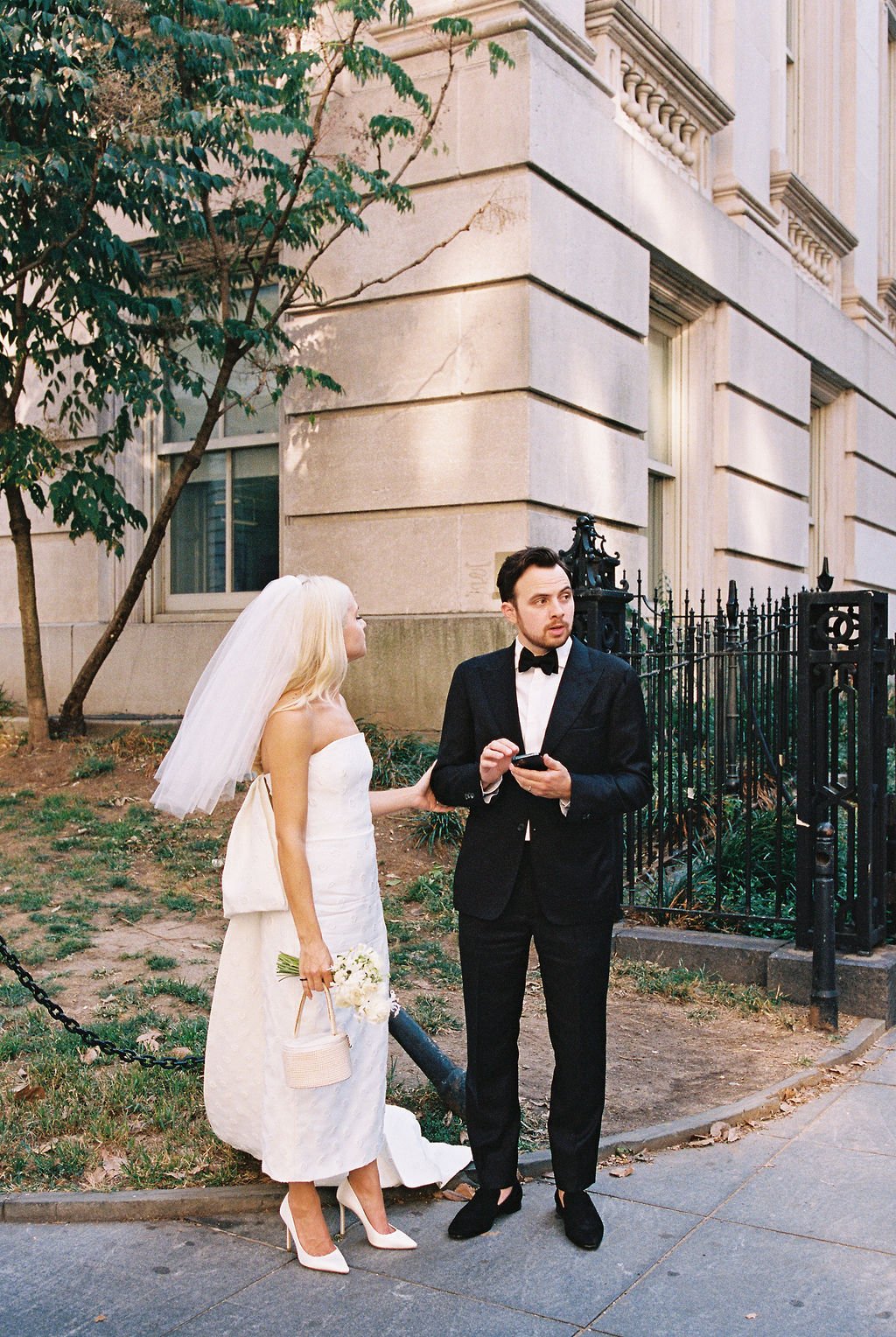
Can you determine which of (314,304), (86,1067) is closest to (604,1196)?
(86,1067)

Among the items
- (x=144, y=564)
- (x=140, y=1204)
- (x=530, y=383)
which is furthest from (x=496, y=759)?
(x=144, y=564)

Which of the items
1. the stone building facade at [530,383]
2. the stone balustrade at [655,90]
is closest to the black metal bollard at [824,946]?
the stone building facade at [530,383]

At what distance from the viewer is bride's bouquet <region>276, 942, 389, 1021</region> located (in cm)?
376

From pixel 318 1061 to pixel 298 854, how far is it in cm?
61

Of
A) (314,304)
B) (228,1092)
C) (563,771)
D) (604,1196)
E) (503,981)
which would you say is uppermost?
(314,304)

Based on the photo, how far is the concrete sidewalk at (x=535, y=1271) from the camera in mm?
3500

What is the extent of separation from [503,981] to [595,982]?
296 mm

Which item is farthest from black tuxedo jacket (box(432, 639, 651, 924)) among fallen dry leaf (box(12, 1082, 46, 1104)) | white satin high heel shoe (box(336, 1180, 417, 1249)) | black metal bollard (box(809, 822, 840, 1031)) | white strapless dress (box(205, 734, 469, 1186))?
black metal bollard (box(809, 822, 840, 1031))

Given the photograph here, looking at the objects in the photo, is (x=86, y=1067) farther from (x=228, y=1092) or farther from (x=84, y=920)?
(x=84, y=920)

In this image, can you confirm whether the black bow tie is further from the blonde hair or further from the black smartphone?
the blonde hair

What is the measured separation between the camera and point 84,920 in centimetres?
733

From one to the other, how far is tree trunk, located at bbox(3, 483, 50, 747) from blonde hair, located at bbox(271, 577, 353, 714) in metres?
7.26

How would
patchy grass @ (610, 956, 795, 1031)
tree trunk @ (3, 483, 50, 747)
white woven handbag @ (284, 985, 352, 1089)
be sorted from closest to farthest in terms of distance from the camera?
1. white woven handbag @ (284, 985, 352, 1089)
2. patchy grass @ (610, 956, 795, 1031)
3. tree trunk @ (3, 483, 50, 747)

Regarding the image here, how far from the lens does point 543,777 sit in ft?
12.5
